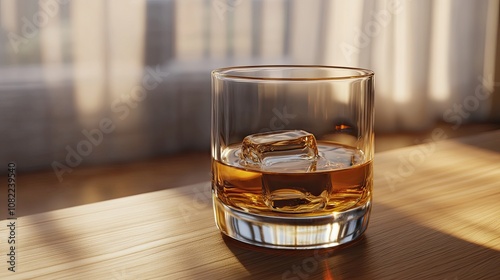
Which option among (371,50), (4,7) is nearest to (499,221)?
(4,7)

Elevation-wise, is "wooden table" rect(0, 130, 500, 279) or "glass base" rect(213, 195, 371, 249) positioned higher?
"glass base" rect(213, 195, 371, 249)

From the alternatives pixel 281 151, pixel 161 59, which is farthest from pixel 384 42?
pixel 281 151

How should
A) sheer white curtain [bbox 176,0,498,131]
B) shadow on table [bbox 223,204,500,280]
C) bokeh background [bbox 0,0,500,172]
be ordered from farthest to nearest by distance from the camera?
sheer white curtain [bbox 176,0,498,131]
bokeh background [bbox 0,0,500,172]
shadow on table [bbox 223,204,500,280]

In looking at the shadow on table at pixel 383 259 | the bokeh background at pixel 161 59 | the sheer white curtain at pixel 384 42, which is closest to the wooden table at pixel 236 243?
the shadow on table at pixel 383 259

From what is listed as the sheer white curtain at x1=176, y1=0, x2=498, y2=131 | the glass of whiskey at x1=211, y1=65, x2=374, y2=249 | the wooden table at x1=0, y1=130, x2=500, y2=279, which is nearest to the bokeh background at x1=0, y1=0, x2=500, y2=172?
the sheer white curtain at x1=176, y1=0, x2=498, y2=131

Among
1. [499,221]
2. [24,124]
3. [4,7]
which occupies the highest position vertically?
[4,7]

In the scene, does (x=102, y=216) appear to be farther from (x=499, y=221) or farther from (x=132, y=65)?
(x=132, y=65)

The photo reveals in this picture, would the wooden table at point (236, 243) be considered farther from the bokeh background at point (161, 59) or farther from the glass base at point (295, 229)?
the bokeh background at point (161, 59)

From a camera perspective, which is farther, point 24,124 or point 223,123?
point 24,124

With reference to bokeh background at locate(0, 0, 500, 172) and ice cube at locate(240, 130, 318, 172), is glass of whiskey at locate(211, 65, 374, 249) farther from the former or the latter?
bokeh background at locate(0, 0, 500, 172)
